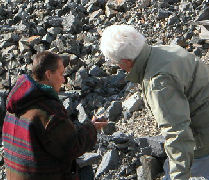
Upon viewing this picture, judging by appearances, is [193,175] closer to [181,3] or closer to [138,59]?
[138,59]

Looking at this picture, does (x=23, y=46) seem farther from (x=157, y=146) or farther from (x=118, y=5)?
(x=157, y=146)

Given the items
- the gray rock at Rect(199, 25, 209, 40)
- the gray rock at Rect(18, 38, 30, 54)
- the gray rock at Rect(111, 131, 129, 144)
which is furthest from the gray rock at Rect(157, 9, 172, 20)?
the gray rock at Rect(111, 131, 129, 144)

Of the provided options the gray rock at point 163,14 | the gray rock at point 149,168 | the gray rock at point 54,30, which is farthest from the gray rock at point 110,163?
the gray rock at point 54,30

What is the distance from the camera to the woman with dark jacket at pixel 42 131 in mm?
3662

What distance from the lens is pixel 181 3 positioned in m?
8.81

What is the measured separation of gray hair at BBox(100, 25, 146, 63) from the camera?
3.66 metres

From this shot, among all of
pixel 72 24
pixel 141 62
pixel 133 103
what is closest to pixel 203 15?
pixel 133 103

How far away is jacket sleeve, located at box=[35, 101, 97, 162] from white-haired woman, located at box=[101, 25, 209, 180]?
598 mm

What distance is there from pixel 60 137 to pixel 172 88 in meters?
0.91

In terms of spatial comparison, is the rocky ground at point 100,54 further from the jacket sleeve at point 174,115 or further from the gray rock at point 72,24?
the jacket sleeve at point 174,115

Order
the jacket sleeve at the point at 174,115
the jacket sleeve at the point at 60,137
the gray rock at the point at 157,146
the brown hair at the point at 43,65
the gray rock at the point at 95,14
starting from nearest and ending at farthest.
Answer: the jacket sleeve at the point at 174,115, the jacket sleeve at the point at 60,137, the brown hair at the point at 43,65, the gray rock at the point at 157,146, the gray rock at the point at 95,14

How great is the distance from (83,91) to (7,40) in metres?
2.70

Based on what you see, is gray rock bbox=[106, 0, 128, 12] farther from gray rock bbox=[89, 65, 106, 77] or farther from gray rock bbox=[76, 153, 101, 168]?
gray rock bbox=[76, 153, 101, 168]

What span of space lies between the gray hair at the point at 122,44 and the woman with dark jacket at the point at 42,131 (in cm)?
45
